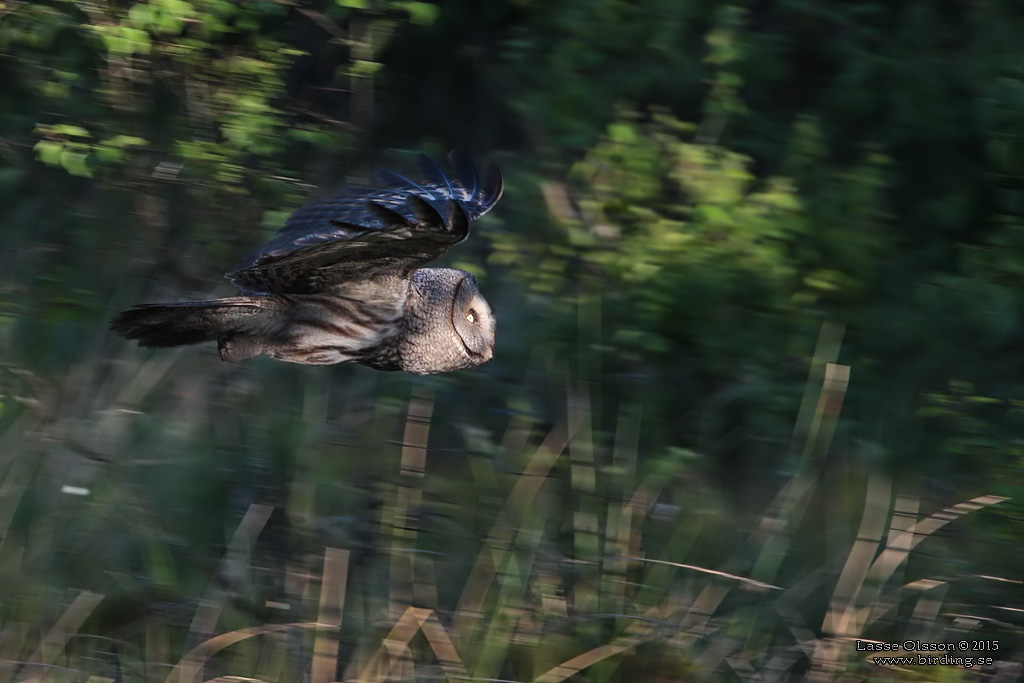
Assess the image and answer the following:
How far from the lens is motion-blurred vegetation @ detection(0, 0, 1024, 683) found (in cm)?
344

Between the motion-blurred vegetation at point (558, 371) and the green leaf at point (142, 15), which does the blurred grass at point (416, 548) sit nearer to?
the motion-blurred vegetation at point (558, 371)

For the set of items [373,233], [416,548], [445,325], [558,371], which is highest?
[373,233]

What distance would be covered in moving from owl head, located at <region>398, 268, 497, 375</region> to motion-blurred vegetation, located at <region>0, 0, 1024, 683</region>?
0.24m

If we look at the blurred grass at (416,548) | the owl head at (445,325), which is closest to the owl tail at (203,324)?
the owl head at (445,325)

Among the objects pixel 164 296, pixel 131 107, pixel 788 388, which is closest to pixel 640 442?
pixel 788 388

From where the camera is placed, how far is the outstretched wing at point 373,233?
7.88ft

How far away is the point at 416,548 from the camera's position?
354 cm

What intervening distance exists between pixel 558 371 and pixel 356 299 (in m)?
1.34

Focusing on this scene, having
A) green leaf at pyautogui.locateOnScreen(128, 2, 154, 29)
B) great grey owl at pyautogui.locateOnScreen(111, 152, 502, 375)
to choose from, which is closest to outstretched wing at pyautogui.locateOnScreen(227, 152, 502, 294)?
great grey owl at pyautogui.locateOnScreen(111, 152, 502, 375)

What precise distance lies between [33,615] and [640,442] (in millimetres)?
2083

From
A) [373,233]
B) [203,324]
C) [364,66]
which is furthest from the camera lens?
[364,66]

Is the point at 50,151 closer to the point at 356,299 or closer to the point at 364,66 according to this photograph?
the point at 364,66

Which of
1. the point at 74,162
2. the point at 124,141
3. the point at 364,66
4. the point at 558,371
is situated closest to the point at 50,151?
the point at 74,162

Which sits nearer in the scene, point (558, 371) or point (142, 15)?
point (142, 15)
